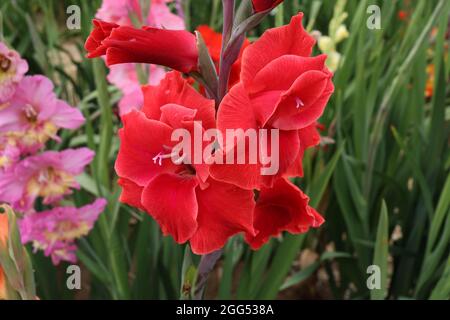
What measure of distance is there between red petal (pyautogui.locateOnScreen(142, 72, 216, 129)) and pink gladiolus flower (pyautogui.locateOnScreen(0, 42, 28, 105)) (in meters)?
0.26

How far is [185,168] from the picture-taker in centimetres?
50

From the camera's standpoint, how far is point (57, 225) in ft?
2.69

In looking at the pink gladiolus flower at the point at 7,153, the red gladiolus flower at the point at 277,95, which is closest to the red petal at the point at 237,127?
the red gladiolus flower at the point at 277,95

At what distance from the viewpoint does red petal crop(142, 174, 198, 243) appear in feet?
1.53

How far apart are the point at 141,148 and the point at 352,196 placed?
60 cm

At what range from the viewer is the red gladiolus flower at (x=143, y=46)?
45 cm

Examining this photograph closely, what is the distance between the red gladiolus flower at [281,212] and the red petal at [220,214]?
0.13 ft

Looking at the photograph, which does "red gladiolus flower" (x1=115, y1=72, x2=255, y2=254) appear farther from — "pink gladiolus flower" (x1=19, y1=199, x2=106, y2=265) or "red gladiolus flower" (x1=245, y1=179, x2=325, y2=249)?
"pink gladiolus flower" (x1=19, y1=199, x2=106, y2=265)

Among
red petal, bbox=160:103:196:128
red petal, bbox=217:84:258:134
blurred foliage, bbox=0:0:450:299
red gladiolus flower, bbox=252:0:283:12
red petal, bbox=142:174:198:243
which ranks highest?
red gladiolus flower, bbox=252:0:283:12

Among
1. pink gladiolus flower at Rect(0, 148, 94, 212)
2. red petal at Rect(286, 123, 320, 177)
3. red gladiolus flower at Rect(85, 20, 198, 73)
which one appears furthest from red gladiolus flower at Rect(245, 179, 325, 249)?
pink gladiolus flower at Rect(0, 148, 94, 212)

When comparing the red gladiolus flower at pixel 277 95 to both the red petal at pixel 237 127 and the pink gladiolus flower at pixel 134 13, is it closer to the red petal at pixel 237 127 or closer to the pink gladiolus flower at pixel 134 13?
the red petal at pixel 237 127
